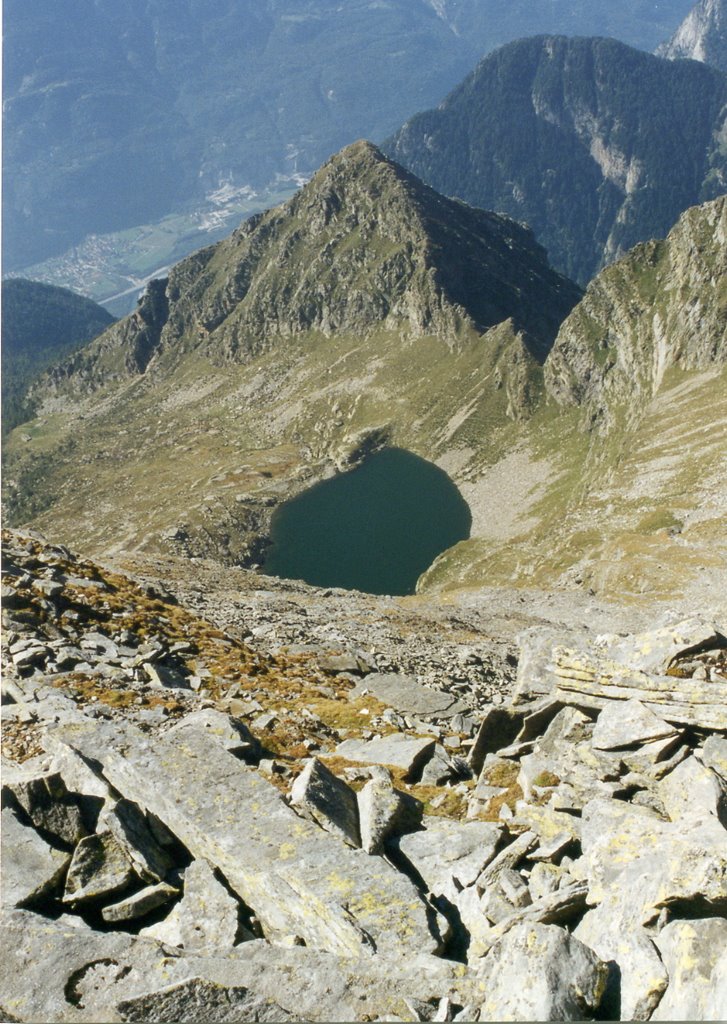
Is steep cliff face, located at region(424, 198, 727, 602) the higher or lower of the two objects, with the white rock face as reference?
lower

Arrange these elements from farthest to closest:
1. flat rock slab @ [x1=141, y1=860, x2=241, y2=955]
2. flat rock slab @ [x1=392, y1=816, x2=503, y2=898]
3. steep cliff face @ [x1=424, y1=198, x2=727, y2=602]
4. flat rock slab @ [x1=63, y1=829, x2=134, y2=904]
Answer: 1. steep cliff face @ [x1=424, y1=198, x2=727, y2=602]
2. flat rock slab @ [x1=392, y1=816, x2=503, y2=898]
3. flat rock slab @ [x1=63, y1=829, x2=134, y2=904]
4. flat rock slab @ [x1=141, y1=860, x2=241, y2=955]

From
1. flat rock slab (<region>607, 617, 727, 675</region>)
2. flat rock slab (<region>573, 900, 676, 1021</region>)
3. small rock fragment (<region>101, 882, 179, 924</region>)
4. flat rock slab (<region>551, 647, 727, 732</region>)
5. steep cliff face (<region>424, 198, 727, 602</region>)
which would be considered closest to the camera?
flat rock slab (<region>573, 900, 676, 1021</region>)

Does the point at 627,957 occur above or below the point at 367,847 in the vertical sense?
above

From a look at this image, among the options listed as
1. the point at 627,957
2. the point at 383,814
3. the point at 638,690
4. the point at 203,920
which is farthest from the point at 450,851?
the point at 638,690

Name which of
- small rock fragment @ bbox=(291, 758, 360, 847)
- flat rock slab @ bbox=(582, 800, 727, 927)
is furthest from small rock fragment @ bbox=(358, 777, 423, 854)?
flat rock slab @ bbox=(582, 800, 727, 927)

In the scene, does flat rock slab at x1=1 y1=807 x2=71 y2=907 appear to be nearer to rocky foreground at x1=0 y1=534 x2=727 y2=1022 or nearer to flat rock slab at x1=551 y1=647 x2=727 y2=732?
rocky foreground at x1=0 y1=534 x2=727 y2=1022

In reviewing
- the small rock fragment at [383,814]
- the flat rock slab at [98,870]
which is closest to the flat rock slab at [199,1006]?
the flat rock slab at [98,870]

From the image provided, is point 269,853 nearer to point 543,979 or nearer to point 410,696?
point 543,979

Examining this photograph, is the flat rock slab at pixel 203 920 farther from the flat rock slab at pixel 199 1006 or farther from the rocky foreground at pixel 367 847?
the flat rock slab at pixel 199 1006
